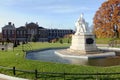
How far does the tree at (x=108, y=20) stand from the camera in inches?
2251

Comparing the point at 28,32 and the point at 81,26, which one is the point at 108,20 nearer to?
the point at 81,26

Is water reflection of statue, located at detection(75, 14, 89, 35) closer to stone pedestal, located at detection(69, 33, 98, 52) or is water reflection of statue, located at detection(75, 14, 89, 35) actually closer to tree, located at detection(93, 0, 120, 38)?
stone pedestal, located at detection(69, 33, 98, 52)

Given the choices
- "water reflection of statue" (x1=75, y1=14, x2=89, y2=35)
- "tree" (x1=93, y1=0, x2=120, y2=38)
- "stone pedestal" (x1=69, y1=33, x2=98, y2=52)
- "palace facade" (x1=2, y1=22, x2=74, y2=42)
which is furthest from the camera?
"palace facade" (x1=2, y1=22, x2=74, y2=42)

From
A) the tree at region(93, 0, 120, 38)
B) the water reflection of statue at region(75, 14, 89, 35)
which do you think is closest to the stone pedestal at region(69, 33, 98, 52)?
the water reflection of statue at region(75, 14, 89, 35)

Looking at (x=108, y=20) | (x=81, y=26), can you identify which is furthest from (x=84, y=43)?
(x=108, y=20)

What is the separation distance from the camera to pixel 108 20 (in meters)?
58.2

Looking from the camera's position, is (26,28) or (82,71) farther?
(26,28)

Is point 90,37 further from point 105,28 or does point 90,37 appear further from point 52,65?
point 105,28

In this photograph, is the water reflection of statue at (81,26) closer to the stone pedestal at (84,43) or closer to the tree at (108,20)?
the stone pedestal at (84,43)

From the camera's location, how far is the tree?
57166 millimetres

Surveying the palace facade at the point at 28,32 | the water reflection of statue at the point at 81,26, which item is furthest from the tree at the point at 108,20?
the palace facade at the point at 28,32

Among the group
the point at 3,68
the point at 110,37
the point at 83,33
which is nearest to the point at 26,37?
the point at 110,37

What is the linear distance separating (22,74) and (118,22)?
137ft

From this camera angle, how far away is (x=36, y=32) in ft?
373
